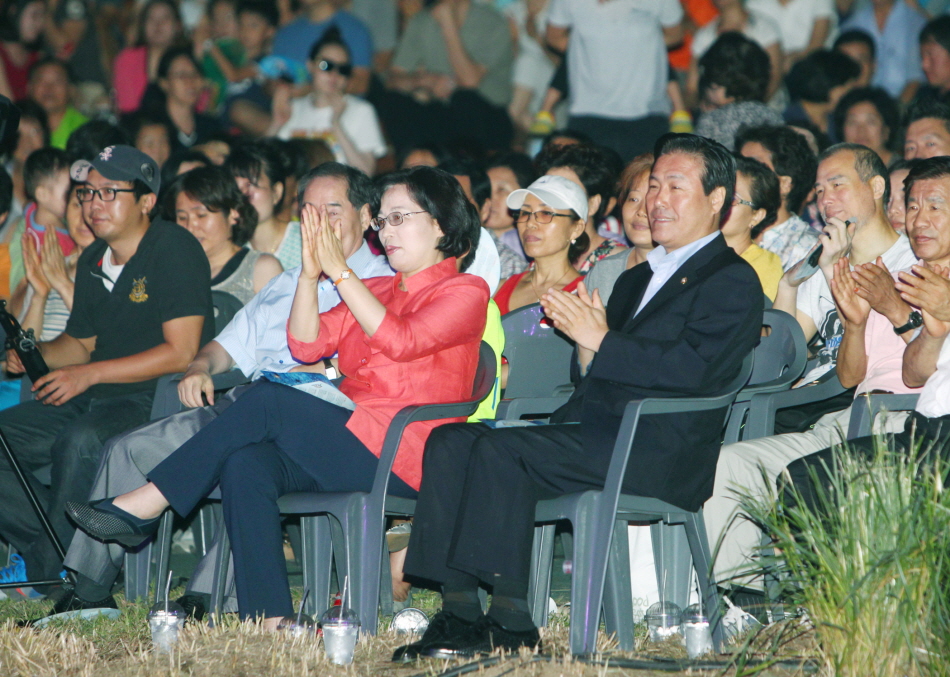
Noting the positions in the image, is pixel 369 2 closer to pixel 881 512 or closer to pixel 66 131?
pixel 66 131

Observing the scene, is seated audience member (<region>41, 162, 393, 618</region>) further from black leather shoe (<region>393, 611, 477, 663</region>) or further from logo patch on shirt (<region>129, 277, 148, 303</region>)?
black leather shoe (<region>393, 611, 477, 663</region>)

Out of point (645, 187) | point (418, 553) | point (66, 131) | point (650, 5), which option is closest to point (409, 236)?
point (418, 553)

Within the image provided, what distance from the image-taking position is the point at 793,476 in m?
3.40

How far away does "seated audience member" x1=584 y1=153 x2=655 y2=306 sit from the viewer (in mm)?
4691

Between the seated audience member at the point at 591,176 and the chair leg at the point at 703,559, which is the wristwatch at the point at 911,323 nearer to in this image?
the chair leg at the point at 703,559

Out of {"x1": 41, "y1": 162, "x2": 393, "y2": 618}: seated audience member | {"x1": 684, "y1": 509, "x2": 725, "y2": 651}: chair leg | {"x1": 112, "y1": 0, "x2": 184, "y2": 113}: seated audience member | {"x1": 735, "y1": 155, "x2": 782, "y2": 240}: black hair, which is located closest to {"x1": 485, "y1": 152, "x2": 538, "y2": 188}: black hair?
{"x1": 735, "y1": 155, "x2": 782, "y2": 240}: black hair

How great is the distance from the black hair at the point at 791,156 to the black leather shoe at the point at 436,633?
2.73 metres

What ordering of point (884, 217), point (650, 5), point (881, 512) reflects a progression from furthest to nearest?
point (650, 5) < point (884, 217) < point (881, 512)

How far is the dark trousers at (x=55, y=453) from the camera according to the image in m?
4.35

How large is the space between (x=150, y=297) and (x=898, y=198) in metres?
3.15

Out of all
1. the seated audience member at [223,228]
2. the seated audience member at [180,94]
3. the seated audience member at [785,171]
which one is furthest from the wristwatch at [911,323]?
the seated audience member at [180,94]

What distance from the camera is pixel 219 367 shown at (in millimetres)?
4375

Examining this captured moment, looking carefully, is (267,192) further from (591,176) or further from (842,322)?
(842,322)

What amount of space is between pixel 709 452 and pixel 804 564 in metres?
0.57
